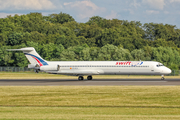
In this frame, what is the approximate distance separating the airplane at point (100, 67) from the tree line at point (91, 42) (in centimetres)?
2910

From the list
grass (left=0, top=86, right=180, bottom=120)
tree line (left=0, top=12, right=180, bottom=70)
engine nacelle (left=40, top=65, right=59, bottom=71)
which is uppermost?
tree line (left=0, top=12, right=180, bottom=70)

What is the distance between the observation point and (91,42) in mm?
115312

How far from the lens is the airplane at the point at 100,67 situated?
4734 centimetres

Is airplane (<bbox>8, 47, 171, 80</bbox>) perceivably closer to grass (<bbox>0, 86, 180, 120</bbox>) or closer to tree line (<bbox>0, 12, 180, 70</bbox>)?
grass (<bbox>0, 86, 180, 120</bbox>)

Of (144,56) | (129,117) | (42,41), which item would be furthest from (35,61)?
(42,41)

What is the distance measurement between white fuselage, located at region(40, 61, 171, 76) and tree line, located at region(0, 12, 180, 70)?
2905 centimetres

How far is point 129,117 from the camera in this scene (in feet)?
48.2

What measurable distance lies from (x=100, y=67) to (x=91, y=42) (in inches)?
2659

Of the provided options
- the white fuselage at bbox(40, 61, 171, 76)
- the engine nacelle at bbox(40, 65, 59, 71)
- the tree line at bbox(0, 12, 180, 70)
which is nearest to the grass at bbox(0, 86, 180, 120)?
the white fuselage at bbox(40, 61, 171, 76)

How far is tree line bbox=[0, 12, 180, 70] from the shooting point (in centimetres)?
8606

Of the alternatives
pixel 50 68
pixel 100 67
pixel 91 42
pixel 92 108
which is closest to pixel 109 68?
pixel 100 67

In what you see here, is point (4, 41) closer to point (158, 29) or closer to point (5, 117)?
point (158, 29)

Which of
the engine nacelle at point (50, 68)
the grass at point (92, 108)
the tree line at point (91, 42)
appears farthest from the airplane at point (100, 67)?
the tree line at point (91, 42)

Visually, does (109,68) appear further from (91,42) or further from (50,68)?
(91,42)
